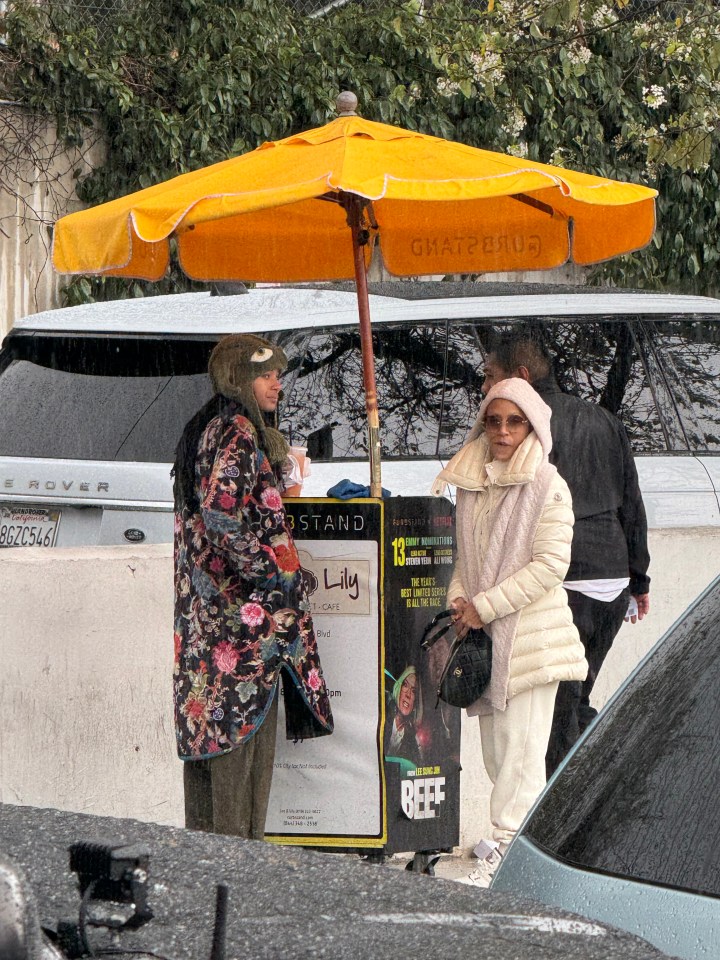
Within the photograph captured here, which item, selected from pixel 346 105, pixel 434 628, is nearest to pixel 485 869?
pixel 434 628

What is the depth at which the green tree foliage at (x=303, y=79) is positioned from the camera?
35.9ft

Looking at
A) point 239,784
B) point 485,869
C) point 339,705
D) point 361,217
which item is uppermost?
point 361,217

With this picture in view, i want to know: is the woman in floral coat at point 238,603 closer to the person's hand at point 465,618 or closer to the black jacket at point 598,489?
the person's hand at point 465,618

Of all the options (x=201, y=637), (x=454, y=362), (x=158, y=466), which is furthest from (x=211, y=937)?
(x=454, y=362)

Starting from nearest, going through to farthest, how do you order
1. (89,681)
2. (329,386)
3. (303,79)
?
(89,681)
(329,386)
(303,79)

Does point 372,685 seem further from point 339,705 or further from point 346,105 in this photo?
point 346,105

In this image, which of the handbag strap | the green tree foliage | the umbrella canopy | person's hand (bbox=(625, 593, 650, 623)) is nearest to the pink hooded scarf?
the handbag strap

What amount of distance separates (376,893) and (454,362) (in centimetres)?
554

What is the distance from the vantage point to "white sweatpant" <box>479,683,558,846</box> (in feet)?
15.7

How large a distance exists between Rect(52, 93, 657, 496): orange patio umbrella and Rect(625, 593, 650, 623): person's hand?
4.34 ft

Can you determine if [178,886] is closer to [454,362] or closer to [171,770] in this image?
[171,770]

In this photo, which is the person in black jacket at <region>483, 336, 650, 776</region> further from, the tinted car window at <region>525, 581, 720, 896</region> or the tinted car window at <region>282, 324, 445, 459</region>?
the tinted car window at <region>525, 581, 720, 896</region>

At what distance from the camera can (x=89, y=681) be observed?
531 cm

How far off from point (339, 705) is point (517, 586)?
0.73 meters
